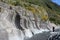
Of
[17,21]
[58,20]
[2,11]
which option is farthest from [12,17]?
[58,20]

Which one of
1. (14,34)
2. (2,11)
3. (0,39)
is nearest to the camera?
(0,39)

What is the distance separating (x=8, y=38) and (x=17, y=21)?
2302cm

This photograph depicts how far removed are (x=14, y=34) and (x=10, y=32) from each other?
292cm

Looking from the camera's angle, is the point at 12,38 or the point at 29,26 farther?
the point at 29,26

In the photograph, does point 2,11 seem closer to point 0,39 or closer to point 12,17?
point 12,17

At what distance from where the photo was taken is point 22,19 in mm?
66500

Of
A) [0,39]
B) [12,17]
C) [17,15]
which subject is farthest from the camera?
[17,15]

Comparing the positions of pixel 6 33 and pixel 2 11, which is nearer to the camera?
pixel 6 33

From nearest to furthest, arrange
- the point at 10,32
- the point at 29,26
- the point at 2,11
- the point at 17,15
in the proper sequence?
the point at 10,32
the point at 2,11
the point at 17,15
the point at 29,26

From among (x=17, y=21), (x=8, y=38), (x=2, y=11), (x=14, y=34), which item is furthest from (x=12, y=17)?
(x=8, y=38)

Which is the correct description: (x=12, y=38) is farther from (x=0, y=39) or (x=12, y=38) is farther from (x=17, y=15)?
(x=17, y=15)

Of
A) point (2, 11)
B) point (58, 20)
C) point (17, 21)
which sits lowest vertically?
point (58, 20)

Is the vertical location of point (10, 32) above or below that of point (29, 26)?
above

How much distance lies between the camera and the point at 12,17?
2363 inches
